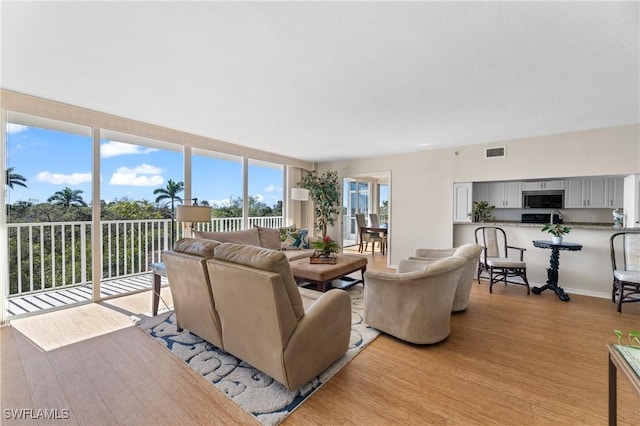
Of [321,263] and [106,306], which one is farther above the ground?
[321,263]

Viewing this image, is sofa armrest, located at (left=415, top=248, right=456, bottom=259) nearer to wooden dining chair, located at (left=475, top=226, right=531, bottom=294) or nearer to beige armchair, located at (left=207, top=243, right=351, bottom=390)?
wooden dining chair, located at (left=475, top=226, right=531, bottom=294)

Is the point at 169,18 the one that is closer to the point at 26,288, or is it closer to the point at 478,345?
the point at 478,345

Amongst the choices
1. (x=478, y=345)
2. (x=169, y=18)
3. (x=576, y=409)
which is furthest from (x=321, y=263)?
(x=169, y=18)

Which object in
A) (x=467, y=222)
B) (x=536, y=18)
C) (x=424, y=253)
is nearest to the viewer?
(x=536, y=18)

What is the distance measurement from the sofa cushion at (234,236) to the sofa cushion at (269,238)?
9 cm

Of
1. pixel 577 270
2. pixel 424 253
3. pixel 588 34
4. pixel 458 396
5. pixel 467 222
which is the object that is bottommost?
pixel 458 396

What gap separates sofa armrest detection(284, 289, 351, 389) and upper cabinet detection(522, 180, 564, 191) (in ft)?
17.0

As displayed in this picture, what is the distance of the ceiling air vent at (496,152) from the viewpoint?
4.46 m

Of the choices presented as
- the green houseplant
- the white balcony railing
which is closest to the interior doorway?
the green houseplant

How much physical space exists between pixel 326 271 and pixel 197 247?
5.49 ft

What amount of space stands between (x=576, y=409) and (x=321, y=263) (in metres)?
2.67

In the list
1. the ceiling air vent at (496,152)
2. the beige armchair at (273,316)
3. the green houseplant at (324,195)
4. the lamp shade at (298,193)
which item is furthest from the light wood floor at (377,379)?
the green houseplant at (324,195)

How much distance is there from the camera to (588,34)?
1761 mm

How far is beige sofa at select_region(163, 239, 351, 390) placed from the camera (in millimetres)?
1688
